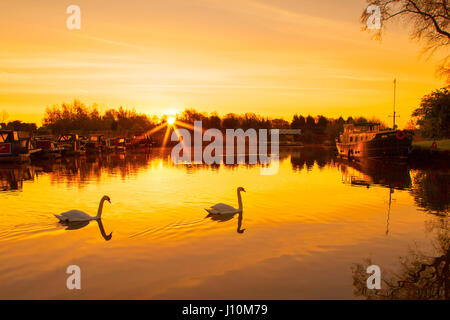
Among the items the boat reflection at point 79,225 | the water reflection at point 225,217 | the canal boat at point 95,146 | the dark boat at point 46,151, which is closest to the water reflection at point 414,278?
the water reflection at point 225,217

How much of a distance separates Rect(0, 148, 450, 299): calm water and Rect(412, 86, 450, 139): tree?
21.9 metres

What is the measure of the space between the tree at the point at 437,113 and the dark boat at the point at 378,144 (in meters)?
2.79

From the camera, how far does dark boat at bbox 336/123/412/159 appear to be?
42906 mm

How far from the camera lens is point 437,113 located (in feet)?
128

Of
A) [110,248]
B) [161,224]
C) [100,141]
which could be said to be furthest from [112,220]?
[100,141]

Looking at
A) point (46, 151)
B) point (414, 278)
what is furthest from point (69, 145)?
point (414, 278)

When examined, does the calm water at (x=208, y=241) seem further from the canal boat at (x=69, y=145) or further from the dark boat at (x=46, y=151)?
the canal boat at (x=69, y=145)

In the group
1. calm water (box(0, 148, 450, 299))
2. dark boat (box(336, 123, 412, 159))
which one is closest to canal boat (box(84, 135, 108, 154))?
calm water (box(0, 148, 450, 299))

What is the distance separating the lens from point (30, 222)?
42.2 feet

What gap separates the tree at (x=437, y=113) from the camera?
125ft

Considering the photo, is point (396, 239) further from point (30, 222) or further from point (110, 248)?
point (30, 222)

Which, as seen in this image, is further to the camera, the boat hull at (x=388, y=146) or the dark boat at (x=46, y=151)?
the dark boat at (x=46, y=151)

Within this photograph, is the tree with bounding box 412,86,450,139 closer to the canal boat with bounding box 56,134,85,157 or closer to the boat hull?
the boat hull
